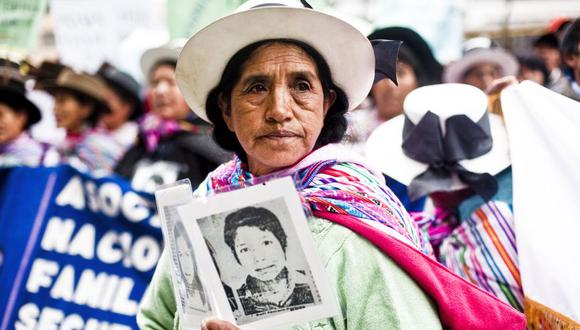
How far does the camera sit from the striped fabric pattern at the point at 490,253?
2709 millimetres

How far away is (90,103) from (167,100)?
1455mm

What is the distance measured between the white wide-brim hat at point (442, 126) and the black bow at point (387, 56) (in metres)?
0.64

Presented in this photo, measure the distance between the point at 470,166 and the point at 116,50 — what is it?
5248mm

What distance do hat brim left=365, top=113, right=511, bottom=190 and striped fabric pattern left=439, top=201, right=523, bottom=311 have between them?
167 millimetres

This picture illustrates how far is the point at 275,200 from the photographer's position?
187 cm

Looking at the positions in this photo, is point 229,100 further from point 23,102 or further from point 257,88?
point 23,102

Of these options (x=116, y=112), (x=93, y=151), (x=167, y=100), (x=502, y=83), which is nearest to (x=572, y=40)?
(x=502, y=83)

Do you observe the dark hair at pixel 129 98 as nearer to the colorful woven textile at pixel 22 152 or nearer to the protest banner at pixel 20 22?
the protest banner at pixel 20 22

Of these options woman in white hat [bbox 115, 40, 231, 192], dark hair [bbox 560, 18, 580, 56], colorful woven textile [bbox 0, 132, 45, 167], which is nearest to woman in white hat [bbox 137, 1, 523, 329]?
dark hair [bbox 560, 18, 580, 56]

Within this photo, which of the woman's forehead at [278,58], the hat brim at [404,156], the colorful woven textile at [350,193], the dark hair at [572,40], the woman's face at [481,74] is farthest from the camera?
the woman's face at [481,74]

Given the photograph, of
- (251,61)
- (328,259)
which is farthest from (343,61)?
(328,259)

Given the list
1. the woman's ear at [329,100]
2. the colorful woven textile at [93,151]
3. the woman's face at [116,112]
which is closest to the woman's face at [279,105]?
the woman's ear at [329,100]

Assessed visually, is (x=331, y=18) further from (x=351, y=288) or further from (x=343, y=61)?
(x=351, y=288)

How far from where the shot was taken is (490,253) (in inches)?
110
